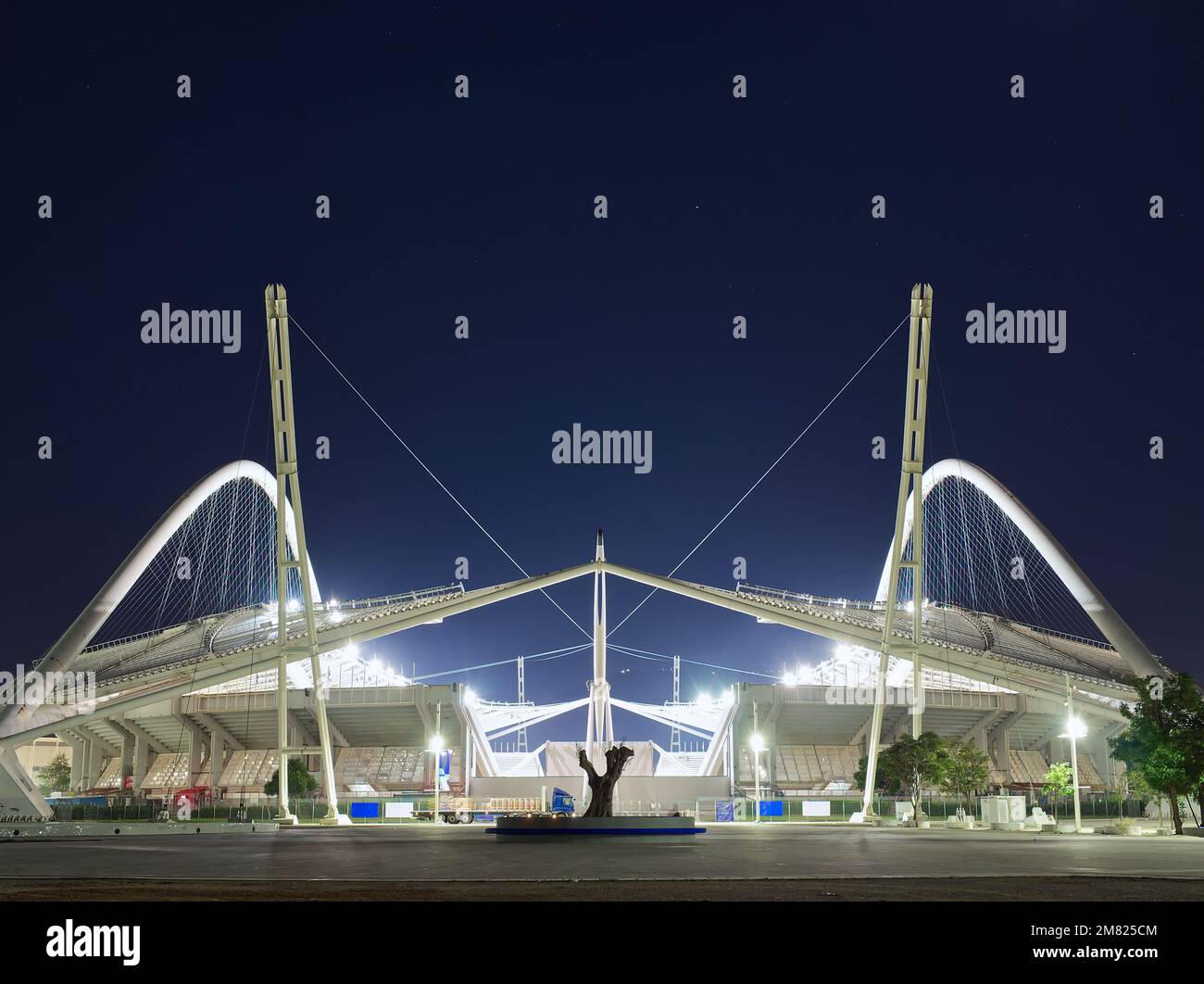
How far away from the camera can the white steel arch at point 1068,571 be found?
5841 cm

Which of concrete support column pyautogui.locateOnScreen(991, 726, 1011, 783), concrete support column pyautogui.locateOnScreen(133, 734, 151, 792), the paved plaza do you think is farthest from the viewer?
concrete support column pyautogui.locateOnScreen(991, 726, 1011, 783)

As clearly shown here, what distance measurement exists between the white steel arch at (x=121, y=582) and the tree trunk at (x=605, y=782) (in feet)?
97.1

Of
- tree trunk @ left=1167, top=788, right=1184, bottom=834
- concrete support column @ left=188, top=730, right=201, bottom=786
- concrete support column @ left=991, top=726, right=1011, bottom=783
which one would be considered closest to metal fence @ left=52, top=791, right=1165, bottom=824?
tree trunk @ left=1167, top=788, right=1184, bottom=834

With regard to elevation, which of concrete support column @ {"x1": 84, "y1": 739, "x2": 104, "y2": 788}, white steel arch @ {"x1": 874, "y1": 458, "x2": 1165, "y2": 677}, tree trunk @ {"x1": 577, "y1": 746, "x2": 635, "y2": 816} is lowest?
concrete support column @ {"x1": 84, "y1": 739, "x2": 104, "y2": 788}

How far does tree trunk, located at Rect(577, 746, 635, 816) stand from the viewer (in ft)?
93.4

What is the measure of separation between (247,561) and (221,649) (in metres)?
7.90

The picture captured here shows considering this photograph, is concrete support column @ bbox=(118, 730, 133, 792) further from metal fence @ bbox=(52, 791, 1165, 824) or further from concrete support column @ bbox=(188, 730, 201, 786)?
metal fence @ bbox=(52, 791, 1165, 824)

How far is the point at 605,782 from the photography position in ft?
95.5

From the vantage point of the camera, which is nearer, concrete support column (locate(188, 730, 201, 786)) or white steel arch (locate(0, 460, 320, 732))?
white steel arch (locate(0, 460, 320, 732))

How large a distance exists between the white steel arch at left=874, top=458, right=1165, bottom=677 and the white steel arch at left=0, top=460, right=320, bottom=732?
133 ft

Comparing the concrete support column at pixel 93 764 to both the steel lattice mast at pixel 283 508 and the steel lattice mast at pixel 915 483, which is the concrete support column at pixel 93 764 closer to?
the steel lattice mast at pixel 283 508
